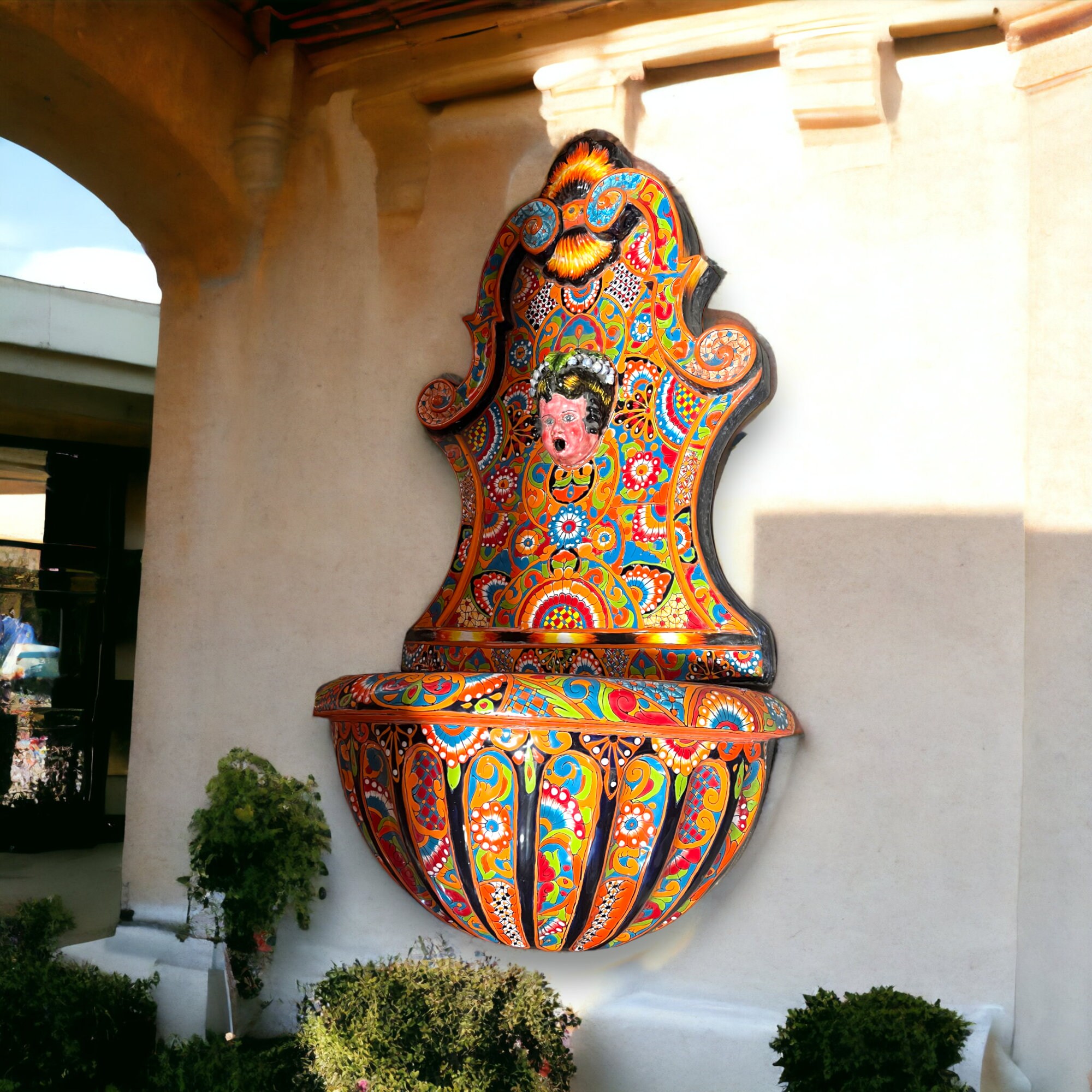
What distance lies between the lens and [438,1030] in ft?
8.99

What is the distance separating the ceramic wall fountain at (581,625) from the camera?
2811 mm

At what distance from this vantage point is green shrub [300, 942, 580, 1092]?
267cm

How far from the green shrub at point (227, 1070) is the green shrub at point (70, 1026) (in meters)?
0.20

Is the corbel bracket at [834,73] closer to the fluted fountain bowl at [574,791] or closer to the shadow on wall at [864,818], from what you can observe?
the shadow on wall at [864,818]

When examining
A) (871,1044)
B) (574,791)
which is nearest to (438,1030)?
(574,791)

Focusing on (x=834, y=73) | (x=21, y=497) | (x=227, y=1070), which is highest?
(x=834, y=73)

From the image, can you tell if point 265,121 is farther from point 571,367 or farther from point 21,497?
point 21,497

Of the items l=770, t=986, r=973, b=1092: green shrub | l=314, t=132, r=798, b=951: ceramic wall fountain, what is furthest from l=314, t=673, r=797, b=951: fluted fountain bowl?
l=770, t=986, r=973, b=1092: green shrub

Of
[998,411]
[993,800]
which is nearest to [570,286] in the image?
[998,411]

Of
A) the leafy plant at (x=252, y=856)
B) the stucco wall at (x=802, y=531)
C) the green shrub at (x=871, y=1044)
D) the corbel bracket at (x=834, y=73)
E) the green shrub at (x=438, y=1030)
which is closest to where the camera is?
the green shrub at (x=871, y=1044)

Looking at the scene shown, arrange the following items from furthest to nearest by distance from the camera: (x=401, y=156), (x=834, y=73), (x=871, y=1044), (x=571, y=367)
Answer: (x=401, y=156), (x=571, y=367), (x=834, y=73), (x=871, y=1044)

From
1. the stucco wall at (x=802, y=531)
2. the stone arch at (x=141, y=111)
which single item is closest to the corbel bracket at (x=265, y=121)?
the stone arch at (x=141, y=111)

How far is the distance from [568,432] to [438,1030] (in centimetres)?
165

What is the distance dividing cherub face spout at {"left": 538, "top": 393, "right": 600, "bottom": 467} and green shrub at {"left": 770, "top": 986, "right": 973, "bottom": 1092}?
157 cm
